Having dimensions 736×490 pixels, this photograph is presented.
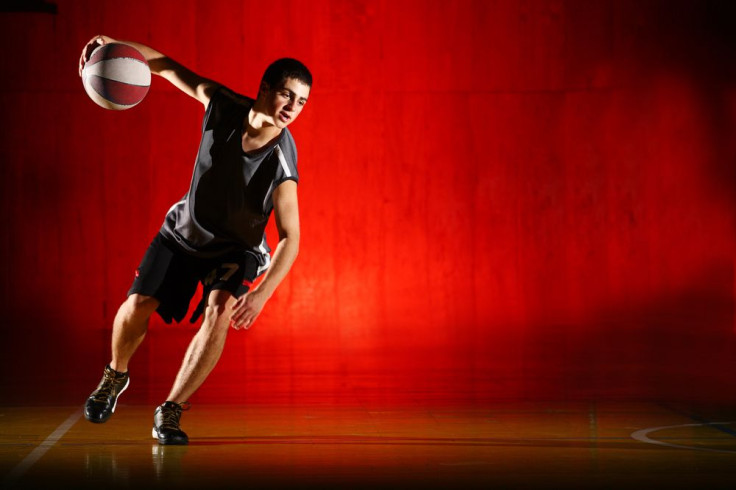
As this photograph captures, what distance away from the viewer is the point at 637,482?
3.15 meters

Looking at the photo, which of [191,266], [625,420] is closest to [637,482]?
[625,420]

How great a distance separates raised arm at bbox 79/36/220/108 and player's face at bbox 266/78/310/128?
1.01 feet

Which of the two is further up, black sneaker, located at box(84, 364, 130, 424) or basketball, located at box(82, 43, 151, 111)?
basketball, located at box(82, 43, 151, 111)

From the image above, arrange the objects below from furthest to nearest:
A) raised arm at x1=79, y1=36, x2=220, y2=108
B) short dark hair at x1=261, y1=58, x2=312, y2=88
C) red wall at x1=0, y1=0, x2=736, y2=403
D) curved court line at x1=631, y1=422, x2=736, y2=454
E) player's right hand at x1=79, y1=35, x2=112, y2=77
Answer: red wall at x1=0, y1=0, x2=736, y2=403, player's right hand at x1=79, y1=35, x2=112, y2=77, raised arm at x1=79, y1=36, x2=220, y2=108, short dark hair at x1=261, y1=58, x2=312, y2=88, curved court line at x1=631, y1=422, x2=736, y2=454

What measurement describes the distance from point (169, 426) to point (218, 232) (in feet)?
2.35

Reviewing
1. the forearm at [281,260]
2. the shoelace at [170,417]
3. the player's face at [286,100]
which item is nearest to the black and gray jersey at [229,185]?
the player's face at [286,100]

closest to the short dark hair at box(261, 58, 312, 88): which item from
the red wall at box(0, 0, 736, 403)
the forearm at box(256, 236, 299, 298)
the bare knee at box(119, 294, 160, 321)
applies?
the forearm at box(256, 236, 299, 298)

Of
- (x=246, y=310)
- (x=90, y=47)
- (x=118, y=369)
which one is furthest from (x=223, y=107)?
(x=118, y=369)

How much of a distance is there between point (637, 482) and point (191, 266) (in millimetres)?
1785

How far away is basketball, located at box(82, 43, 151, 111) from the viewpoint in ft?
13.6

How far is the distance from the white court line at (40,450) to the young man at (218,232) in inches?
6.9

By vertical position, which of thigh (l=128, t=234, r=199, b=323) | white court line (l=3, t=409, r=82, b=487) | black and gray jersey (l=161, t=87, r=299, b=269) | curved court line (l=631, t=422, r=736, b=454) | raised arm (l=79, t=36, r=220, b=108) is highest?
raised arm (l=79, t=36, r=220, b=108)

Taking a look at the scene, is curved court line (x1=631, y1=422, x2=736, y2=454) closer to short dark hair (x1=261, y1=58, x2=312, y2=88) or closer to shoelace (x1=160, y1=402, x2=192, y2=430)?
shoelace (x1=160, y1=402, x2=192, y2=430)

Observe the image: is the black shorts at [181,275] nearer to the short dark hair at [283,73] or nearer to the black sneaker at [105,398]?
the black sneaker at [105,398]
